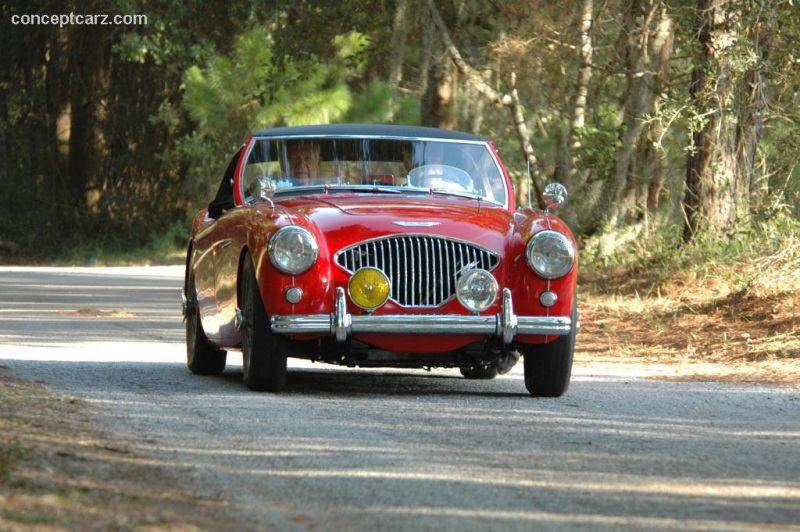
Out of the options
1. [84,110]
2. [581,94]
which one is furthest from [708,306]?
[84,110]

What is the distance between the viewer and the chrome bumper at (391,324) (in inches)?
322

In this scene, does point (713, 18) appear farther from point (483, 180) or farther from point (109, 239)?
point (109, 239)

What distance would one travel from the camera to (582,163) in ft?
65.5

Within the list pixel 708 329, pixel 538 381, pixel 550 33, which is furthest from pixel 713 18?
pixel 538 381

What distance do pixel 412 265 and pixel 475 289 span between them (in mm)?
356

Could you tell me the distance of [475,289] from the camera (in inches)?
328

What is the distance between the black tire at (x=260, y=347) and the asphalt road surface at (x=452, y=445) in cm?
11

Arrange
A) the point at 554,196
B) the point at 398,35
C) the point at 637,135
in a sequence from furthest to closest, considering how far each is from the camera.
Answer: the point at 398,35 < the point at 637,135 < the point at 554,196

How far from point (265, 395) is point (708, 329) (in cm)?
589

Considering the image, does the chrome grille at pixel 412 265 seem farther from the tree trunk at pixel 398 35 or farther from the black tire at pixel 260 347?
the tree trunk at pixel 398 35

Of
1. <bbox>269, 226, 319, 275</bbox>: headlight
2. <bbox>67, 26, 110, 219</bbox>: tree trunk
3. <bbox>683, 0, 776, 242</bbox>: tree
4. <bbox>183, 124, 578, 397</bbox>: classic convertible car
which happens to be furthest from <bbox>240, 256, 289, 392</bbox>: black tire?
<bbox>67, 26, 110, 219</bbox>: tree trunk

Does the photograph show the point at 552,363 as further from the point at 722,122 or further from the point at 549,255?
the point at 722,122

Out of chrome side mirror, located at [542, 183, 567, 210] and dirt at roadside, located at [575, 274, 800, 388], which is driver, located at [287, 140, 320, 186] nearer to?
chrome side mirror, located at [542, 183, 567, 210]

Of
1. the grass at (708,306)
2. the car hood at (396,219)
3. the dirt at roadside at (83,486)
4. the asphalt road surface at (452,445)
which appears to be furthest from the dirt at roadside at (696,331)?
the dirt at roadside at (83,486)
